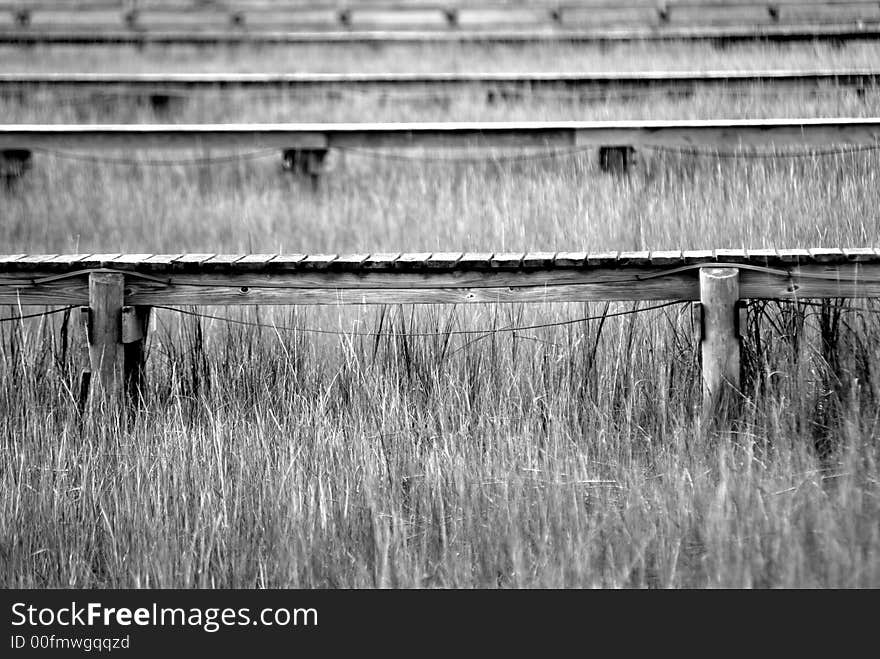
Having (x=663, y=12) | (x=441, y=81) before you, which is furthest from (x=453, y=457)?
(x=663, y=12)

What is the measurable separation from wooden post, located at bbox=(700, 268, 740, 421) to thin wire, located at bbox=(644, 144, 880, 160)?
11.6ft

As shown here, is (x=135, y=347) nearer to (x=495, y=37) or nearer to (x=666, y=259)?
(x=666, y=259)

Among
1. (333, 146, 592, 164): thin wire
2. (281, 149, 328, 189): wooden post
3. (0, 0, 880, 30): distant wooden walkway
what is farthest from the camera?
(0, 0, 880, 30): distant wooden walkway

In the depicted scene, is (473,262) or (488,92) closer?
(473,262)

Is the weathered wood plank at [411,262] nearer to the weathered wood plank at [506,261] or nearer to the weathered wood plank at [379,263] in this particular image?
the weathered wood plank at [379,263]

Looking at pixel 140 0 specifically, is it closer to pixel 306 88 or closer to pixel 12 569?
pixel 306 88

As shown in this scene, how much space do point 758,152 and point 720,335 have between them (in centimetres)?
411

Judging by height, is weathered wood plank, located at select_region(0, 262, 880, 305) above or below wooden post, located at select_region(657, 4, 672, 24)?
below

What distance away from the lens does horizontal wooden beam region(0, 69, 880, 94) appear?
9547 millimetres

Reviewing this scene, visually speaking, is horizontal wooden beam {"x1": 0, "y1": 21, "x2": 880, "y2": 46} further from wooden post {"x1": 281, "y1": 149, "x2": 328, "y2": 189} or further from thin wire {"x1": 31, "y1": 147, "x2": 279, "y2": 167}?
wooden post {"x1": 281, "y1": 149, "x2": 328, "y2": 189}

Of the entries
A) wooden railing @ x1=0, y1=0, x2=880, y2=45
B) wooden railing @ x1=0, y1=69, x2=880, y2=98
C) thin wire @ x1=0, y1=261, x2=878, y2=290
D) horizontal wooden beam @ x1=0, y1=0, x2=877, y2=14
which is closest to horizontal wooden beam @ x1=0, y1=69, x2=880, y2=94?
wooden railing @ x1=0, y1=69, x2=880, y2=98

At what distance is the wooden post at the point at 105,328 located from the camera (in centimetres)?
408

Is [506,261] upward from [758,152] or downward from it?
downward

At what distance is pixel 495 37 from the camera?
14.1 m
